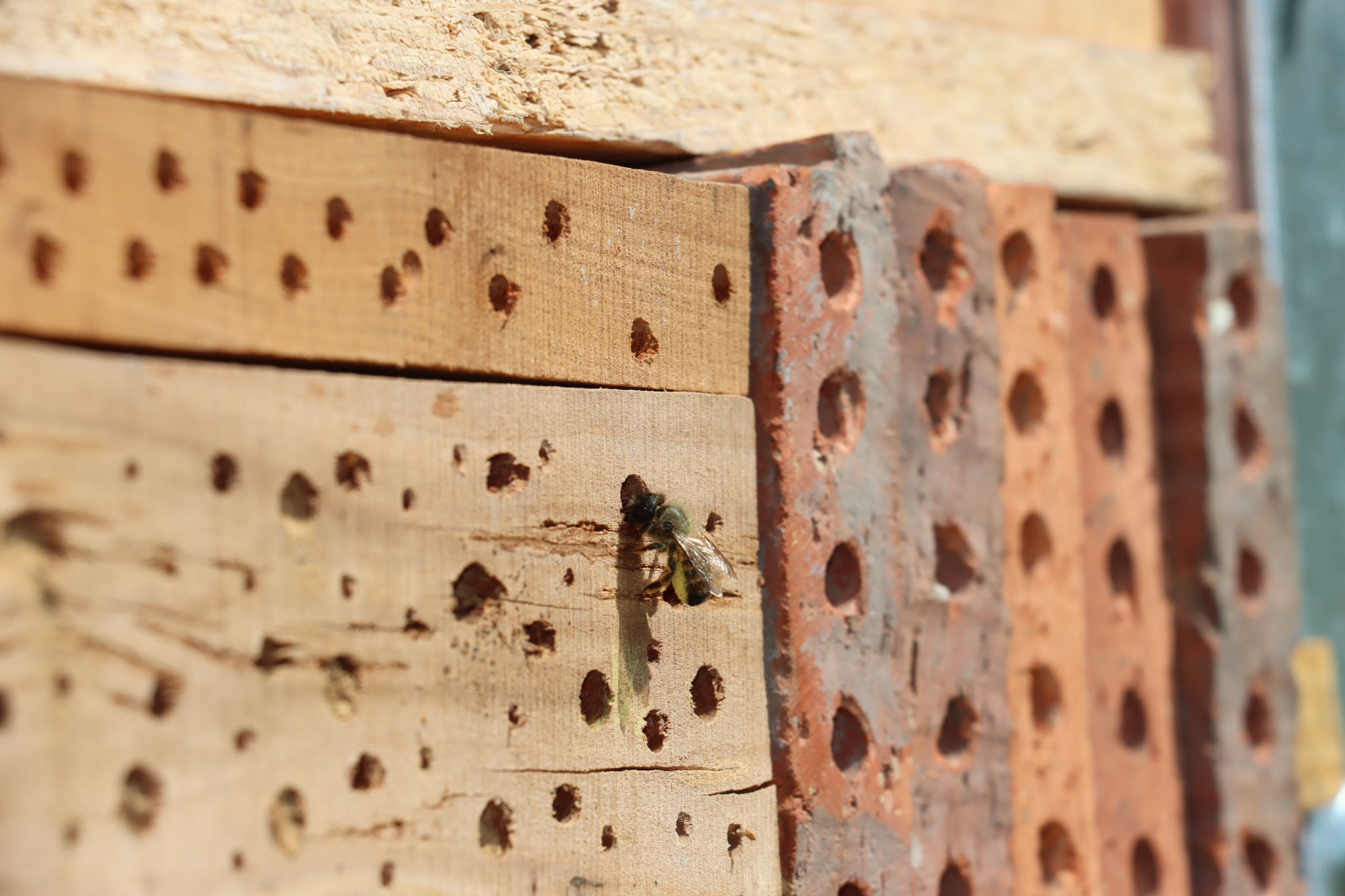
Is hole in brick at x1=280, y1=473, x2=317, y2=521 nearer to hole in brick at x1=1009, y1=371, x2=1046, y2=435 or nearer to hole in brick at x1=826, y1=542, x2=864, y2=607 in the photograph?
hole in brick at x1=826, y1=542, x2=864, y2=607

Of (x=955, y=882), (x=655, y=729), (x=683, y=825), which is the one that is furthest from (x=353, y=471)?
(x=955, y=882)

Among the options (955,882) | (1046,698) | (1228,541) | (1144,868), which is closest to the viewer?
(955,882)

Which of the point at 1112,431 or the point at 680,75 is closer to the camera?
the point at 680,75

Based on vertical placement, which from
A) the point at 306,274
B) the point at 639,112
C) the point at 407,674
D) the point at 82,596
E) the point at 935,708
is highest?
the point at 639,112

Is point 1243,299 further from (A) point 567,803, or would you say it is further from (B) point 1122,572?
(A) point 567,803

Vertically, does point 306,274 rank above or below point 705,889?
above

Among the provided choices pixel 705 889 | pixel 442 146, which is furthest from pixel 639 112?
pixel 705 889

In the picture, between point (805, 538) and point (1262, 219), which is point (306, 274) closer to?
point (805, 538)

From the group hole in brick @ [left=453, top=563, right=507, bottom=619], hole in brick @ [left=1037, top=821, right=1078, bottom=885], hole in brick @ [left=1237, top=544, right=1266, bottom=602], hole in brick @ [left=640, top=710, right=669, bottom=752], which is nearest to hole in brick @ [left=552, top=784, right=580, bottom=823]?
hole in brick @ [left=640, top=710, right=669, bottom=752]
